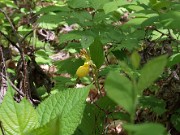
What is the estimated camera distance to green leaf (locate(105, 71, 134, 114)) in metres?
0.44

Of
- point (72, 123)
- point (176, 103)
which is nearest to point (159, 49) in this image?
point (176, 103)

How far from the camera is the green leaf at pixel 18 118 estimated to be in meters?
0.81

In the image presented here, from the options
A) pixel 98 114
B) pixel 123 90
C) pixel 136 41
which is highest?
pixel 123 90

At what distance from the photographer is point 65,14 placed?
187cm

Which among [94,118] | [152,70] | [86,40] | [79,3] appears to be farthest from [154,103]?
[152,70]

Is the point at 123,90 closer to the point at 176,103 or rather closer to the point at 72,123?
the point at 72,123

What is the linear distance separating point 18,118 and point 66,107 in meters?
0.16

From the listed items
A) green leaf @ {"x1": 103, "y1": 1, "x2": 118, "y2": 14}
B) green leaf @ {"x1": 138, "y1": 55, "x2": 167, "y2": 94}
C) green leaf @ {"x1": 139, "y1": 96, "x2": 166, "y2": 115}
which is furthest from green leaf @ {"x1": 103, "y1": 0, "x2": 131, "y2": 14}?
green leaf @ {"x1": 138, "y1": 55, "x2": 167, "y2": 94}

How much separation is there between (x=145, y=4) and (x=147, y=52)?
29cm

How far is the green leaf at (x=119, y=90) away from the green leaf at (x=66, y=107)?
1.49 ft

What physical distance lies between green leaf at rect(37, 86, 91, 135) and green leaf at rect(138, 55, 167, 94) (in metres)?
0.44

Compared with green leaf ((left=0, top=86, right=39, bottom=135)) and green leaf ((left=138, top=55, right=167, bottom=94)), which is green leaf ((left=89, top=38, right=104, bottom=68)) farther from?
green leaf ((left=138, top=55, right=167, bottom=94))

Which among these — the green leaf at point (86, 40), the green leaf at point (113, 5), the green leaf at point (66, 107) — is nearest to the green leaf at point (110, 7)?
the green leaf at point (113, 5)

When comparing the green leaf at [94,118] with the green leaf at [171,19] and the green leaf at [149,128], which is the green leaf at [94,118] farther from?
the green leaf at [149,128]
